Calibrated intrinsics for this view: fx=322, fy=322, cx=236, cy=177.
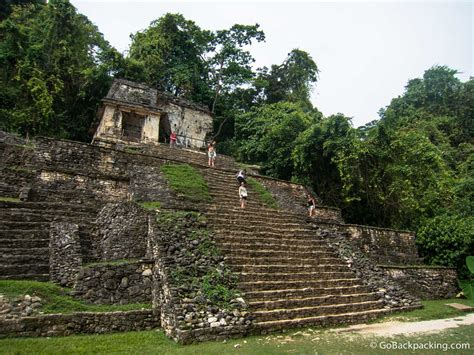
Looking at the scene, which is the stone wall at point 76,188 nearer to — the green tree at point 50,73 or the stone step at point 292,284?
the stone step at point 292,284

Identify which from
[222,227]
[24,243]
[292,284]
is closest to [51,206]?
[24,243]

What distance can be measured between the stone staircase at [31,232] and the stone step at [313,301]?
448cm

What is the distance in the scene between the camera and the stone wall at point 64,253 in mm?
6676

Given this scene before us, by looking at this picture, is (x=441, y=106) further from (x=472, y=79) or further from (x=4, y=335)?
(x=4, y=335)

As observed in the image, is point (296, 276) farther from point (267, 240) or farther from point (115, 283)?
point (115, 283)

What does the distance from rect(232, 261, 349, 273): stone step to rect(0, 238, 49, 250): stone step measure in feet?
14.6

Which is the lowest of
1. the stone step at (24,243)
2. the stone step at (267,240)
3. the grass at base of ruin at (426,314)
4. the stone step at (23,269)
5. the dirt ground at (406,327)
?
the grass at base of ruin at (426,314)

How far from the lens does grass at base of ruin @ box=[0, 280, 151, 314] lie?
5354mm

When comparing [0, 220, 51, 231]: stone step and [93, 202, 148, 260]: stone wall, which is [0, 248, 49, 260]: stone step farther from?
[93, 202, 148, 260]: stone wall

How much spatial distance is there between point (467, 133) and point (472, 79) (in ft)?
23.0

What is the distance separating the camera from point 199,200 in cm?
1020

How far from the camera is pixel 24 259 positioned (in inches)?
268

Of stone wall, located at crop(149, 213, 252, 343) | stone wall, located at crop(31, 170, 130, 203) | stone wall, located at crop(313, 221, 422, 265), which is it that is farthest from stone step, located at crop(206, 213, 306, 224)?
stone wall, located at crop(31, 170, 130, 203)

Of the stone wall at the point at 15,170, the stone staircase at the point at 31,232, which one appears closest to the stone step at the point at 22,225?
the stone staircase at the point at 31,232
